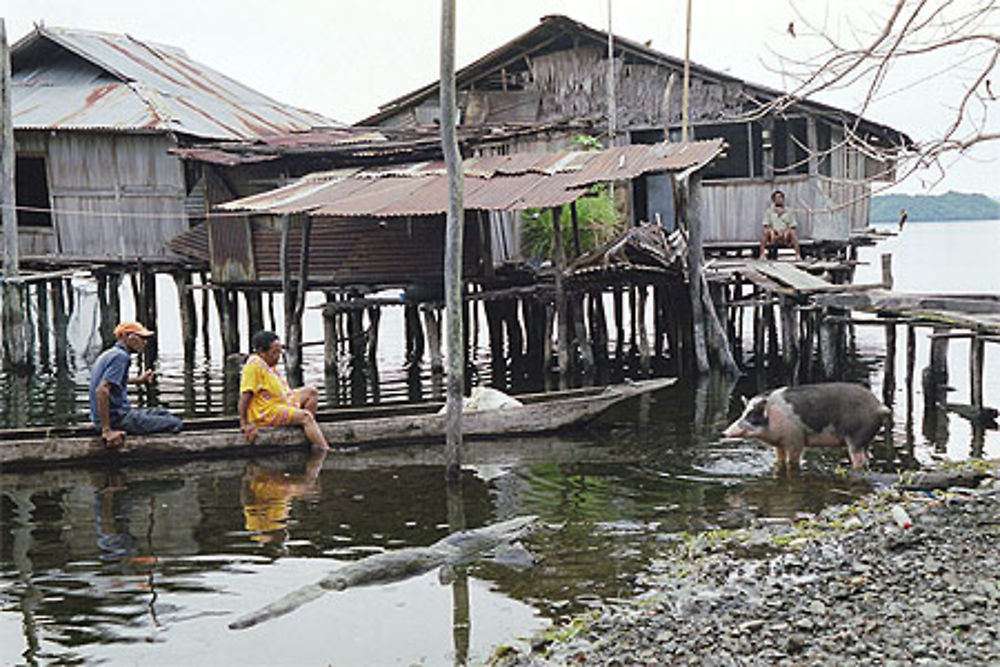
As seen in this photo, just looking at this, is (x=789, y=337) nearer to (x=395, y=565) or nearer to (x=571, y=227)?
(x=571, y=227)

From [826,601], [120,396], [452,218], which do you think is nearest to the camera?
[826,601]

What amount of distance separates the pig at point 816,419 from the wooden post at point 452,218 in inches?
106

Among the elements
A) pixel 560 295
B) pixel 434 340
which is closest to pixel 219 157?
pixel 434 340

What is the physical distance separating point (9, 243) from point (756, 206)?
13777mm

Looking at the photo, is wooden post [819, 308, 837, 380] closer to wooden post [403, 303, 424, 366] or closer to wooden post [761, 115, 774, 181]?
wooden post [761, 115, 774, 181]

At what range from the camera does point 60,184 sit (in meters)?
22.5

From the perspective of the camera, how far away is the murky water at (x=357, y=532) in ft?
23.2

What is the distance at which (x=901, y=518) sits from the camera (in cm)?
750

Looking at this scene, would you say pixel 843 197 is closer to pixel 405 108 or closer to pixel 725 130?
pixel 725 130

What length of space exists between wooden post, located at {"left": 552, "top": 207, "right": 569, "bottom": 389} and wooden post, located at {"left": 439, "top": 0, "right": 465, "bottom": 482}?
6.97 meters

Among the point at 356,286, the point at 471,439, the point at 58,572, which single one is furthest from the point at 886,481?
the point at 356,286

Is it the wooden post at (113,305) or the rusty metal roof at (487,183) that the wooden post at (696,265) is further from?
the wooden post at (113,305)

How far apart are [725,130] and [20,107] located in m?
14.2

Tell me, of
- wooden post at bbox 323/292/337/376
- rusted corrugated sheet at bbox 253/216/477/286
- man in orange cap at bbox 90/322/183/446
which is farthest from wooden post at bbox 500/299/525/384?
man in orange cap at bbox 90/322/183/446
